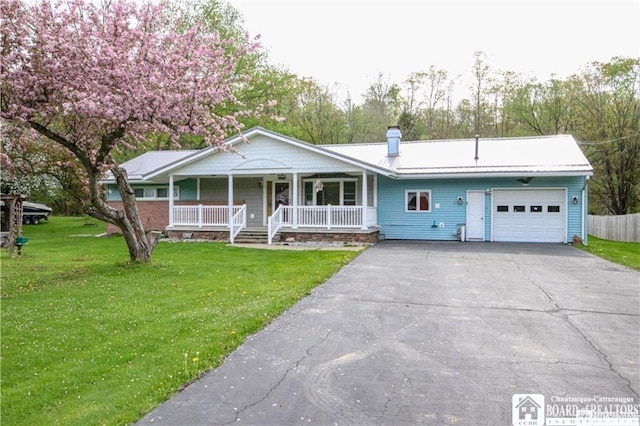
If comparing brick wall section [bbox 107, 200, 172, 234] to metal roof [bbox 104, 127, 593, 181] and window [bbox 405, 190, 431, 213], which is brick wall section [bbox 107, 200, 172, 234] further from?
window [bbox 405, 190, 431, 213]

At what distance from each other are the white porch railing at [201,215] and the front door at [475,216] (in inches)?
341

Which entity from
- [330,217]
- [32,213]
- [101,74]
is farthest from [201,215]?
[32,213]

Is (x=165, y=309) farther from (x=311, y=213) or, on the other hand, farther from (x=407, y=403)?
(x=311, y=213)

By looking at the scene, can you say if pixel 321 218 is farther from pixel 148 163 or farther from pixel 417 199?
pixel 148 163

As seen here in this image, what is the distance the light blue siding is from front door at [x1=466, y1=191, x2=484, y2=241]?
6.4 inches

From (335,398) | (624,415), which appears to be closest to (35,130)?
(335,398)

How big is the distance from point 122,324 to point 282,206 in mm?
11000

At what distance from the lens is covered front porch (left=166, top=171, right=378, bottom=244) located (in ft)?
51.6

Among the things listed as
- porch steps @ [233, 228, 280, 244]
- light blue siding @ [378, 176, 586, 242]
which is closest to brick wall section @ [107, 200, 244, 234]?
porch steps @ [233, 228, 280, 244]

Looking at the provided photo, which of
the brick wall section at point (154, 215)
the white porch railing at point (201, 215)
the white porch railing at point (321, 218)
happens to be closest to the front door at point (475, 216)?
the white porch railing at point (321, 218)

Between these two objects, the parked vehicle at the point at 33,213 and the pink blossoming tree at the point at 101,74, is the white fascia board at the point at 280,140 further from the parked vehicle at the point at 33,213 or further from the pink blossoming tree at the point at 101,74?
the parked vehicle at the point at 33,213

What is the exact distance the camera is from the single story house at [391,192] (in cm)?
1559

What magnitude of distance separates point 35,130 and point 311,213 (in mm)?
9424

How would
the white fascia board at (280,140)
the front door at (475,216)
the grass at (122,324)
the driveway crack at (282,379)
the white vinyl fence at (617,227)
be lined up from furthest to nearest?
the white vinyl fence at (617,227), the front door at (475,216), the white fascia board at (280,140), the grass at (122,324), the driveway crack at (282,379)
